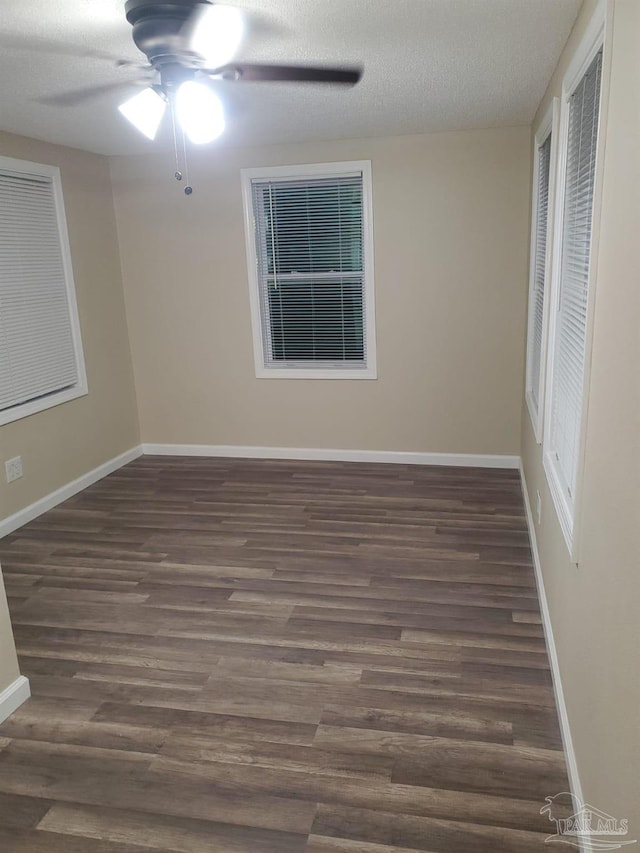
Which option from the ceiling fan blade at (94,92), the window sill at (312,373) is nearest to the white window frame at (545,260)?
the window sill at (312,373)

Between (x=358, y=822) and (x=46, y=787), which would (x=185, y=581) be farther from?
(x=358, y=822)

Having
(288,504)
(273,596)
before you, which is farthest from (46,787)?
(288,504)

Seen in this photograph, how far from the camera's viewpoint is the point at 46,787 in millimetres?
2133

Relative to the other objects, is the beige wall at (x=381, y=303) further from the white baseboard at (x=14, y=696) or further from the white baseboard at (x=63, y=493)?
the white baseboard at (x=14, y=696)

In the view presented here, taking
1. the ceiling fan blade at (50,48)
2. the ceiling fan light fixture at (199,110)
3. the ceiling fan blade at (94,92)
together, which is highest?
the ceiling fan blade at (50,48)

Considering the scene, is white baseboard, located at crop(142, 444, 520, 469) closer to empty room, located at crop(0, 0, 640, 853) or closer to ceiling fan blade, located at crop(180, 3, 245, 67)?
empty room, located at crop(0, 0, 640, 853)

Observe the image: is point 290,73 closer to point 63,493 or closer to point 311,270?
point 311,270

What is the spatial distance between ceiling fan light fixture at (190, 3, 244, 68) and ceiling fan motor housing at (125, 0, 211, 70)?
4cm

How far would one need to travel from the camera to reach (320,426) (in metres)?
5.31

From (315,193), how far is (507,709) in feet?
12.5

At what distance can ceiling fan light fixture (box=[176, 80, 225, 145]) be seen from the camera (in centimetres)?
256

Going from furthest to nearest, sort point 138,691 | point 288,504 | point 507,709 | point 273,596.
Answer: point 288,504 < point 273,596 < point 138,691 < point 507,709

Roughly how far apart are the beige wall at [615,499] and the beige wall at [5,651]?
1.96 m

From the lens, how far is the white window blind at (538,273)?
12.1ft
